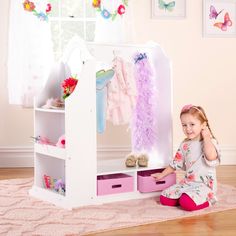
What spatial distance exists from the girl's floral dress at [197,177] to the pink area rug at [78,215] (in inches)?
3.7

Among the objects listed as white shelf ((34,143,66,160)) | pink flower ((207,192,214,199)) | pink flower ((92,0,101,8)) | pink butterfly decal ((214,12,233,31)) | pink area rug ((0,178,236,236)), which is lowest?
pink area rug ((0,178,236,236))

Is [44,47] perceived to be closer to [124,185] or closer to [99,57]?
[99,57]

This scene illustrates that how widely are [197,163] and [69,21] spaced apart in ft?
6.90

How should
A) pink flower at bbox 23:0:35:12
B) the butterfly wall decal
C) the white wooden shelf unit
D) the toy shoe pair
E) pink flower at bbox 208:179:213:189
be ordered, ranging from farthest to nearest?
the butterfly wall decal
pink flower at bbox 23:0:35:12
the toy shoe pair
pink flower at bbox 208:179:213:189
the white wooden shelf unit

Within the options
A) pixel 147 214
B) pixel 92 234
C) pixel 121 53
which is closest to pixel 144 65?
pixel 121 53

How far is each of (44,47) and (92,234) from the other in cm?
233

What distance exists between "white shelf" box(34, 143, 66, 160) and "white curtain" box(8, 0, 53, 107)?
1135mm

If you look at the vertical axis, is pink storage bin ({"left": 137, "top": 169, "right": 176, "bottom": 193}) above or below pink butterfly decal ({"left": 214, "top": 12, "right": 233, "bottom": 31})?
below

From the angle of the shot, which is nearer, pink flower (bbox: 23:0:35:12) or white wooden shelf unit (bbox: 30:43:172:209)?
white wooden shelf unit (bbox: 30:43:172:209)

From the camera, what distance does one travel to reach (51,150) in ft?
10.5

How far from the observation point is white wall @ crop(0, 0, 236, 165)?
15.1 ft

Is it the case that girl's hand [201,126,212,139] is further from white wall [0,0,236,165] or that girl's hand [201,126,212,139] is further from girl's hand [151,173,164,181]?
white wall [0,0,236,165]

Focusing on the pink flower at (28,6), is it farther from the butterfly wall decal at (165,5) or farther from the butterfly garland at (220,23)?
the butterfly garland at (220,23)

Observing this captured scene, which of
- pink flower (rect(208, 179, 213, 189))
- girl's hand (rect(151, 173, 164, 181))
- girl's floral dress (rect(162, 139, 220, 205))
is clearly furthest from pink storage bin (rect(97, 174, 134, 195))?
pink flower (rect(208, 179, 213, 189))
